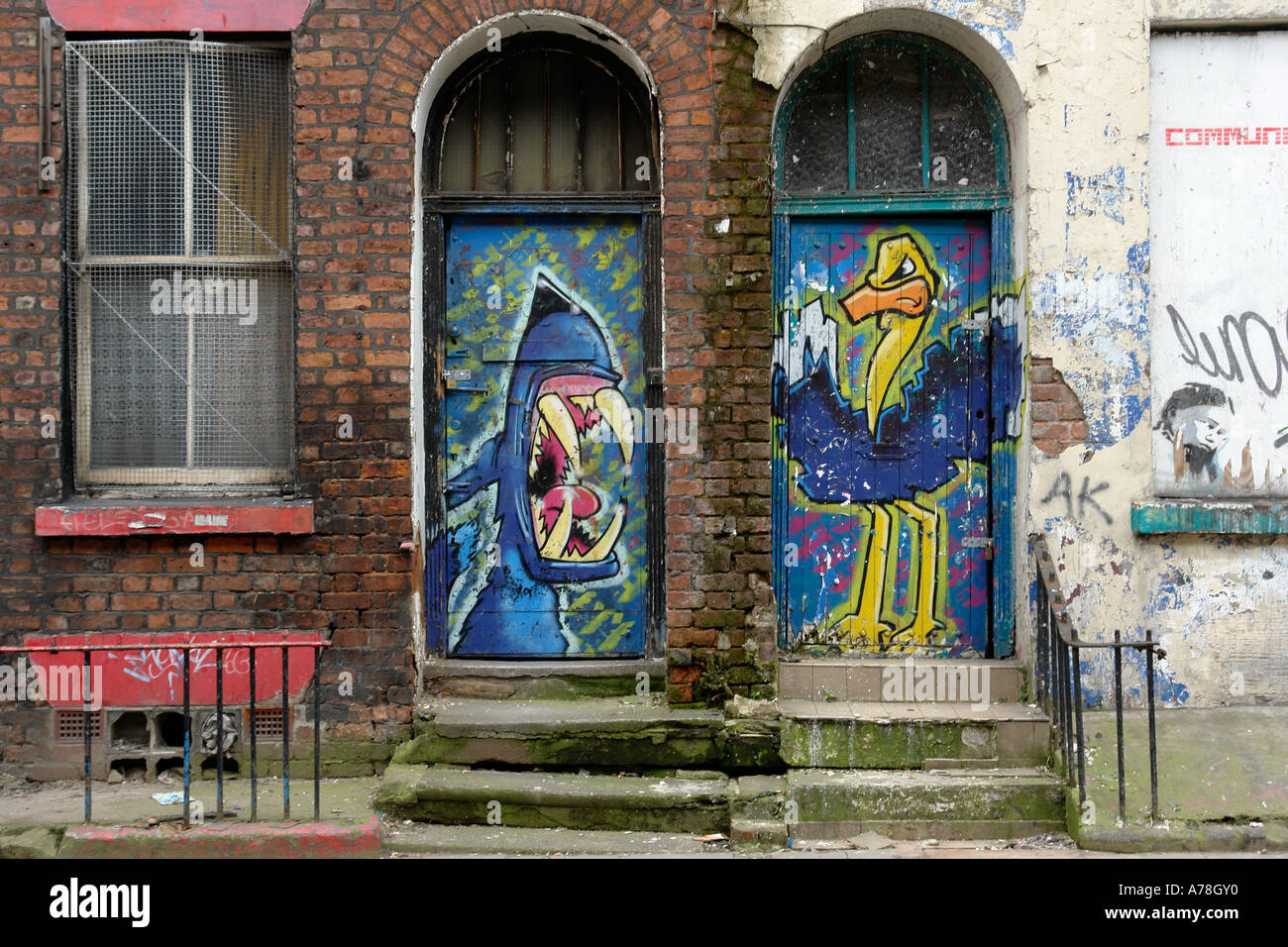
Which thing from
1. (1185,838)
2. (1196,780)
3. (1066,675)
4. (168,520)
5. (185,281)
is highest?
(185,281)

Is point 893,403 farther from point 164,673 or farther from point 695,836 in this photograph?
point 164,673

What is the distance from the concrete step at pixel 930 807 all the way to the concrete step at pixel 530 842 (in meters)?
0.45

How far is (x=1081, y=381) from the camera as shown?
5305 mm

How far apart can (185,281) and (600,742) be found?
305 centimetres

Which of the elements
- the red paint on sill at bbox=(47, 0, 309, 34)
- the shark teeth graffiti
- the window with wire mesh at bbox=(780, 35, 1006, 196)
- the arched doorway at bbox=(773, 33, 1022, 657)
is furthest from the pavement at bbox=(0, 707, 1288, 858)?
the red paint on sill at bbox=(47, 0, 309, 34)

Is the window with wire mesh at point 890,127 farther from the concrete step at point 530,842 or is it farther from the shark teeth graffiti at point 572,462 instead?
the concrete step at point 530,842

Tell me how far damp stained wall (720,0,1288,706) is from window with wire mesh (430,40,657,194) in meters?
0.82

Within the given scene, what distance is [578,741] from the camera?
201 inches

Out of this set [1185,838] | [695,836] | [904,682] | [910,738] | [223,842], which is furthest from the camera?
[904,682]

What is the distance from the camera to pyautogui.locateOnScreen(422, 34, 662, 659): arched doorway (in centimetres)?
563

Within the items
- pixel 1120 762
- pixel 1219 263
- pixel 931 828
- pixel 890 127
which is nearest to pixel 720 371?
pixel 890 127

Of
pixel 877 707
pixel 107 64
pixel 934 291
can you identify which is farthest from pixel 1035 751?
pixel 107 64

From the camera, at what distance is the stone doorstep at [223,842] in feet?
14.9

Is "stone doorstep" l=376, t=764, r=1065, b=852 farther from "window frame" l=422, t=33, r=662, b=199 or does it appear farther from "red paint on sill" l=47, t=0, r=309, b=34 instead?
"red paint on sill" l=47, t=0, r=309, b=34
